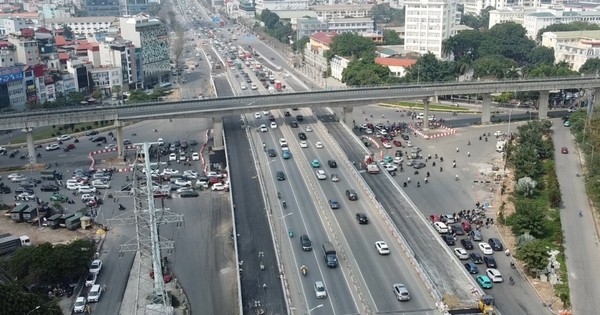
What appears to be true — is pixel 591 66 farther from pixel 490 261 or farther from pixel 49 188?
pixel 49 188

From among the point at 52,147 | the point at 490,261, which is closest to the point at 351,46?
the point at 52,147

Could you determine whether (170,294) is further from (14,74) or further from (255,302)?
(14,74)

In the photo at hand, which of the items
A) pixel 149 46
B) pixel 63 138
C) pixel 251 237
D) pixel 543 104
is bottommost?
pixel 63 138

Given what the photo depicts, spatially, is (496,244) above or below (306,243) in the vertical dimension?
below

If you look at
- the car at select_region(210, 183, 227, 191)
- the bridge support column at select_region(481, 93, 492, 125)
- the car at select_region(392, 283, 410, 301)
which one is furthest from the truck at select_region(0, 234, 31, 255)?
the bridge support column at select_region(481, 93, 492, 125)

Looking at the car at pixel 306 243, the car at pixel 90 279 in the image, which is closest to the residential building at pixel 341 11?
the car at pixel 306 243

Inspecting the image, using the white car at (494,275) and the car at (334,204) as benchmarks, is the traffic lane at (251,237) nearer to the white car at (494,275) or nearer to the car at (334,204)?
the car at (334,204)

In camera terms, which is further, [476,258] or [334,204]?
[334,204]

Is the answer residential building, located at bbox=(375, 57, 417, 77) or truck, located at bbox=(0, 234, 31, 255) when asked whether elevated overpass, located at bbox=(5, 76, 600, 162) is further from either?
residential building, located at bbox=(375, 57, 417, 77)

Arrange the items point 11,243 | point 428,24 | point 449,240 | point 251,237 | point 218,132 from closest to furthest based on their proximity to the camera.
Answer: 1. point 251,237
2. point 11,243
3. point 449,240
4. point 218,132
5. point 428,24
